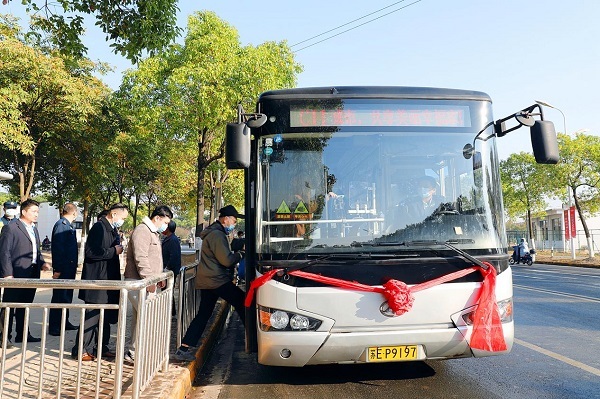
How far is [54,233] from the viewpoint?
754 centimetres

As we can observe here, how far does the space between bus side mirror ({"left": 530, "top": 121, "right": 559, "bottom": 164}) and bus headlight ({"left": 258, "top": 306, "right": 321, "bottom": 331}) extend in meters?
2.81

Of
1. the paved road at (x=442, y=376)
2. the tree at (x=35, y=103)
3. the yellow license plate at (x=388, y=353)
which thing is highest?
the tree at (x=35, y=103)

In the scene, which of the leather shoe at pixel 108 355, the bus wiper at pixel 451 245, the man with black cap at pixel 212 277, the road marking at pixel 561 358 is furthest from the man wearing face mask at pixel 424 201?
the leather shoe at pixel 108 355

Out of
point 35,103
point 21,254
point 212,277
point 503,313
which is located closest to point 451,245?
point 503,313

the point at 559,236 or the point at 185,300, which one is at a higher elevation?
the point at 559,236

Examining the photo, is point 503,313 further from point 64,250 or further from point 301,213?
point 64,250

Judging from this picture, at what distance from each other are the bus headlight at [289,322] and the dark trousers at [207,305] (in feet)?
5.03

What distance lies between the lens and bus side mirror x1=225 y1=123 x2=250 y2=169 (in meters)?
4.96

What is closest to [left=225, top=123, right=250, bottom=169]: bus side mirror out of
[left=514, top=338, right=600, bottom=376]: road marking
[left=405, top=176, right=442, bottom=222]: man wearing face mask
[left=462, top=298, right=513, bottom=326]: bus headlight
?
[left=405, top=176, right=442, bottom=222]: man wearing face mask

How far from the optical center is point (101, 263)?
6000mm

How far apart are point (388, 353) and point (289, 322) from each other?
916 millimetres

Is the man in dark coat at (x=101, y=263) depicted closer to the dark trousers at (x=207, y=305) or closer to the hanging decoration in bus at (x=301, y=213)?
the dark trousers at (x=207, y=305)

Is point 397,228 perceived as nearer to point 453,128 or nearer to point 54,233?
point 453,128

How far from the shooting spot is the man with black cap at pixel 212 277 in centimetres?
626
